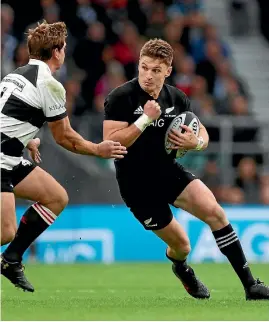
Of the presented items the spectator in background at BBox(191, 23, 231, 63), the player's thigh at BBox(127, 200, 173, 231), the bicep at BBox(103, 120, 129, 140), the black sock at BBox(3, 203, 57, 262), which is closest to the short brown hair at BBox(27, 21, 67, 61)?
the bicep at BBox(103, 120, 129, 140)

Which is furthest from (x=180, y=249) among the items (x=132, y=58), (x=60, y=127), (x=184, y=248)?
(x=132, y=58)

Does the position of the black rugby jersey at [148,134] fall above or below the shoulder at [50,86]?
below

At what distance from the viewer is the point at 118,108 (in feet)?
29.2

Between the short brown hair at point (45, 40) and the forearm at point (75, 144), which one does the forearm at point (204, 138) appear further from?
the short brown hair at point (45, 40)

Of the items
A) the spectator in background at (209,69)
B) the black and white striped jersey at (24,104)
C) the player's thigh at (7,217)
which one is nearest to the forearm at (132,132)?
the black and white striped jersey at (24,104)

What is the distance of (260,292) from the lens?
877 centimetres

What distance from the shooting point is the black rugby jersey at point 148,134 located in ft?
29.4

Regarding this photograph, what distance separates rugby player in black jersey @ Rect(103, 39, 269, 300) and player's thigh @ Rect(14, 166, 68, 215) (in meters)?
0.61

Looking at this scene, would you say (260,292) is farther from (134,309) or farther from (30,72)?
(30,72)

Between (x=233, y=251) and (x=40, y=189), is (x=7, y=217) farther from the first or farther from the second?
(x=233, y=251)

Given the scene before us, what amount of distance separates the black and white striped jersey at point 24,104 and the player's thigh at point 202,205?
1.35 m

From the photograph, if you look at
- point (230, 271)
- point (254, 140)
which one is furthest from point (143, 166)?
point (254, 140)

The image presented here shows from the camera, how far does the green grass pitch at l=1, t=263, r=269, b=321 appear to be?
7680 mm

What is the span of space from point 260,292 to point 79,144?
1.98 m
